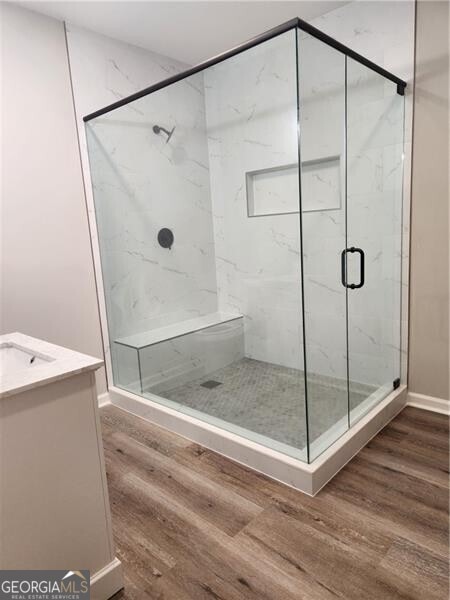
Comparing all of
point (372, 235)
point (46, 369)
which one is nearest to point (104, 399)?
point (46, 369)

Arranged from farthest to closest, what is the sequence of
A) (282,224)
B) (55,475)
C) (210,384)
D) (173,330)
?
(173,330)
(210,384)
(282,224)
(55,475)

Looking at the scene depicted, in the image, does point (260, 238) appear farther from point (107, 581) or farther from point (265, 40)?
point (107, 581)

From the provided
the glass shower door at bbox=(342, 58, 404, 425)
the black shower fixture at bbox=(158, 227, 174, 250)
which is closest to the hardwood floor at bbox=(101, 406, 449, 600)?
the glass shower door at bbox=(342, 58, 404, 425)

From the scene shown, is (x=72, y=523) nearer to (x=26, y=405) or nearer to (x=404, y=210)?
(x=26, y=405)

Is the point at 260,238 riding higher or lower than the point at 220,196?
lower

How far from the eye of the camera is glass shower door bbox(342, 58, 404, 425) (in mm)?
2258

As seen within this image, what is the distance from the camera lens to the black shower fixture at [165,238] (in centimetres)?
316

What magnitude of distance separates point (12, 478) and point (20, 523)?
0.14 metres

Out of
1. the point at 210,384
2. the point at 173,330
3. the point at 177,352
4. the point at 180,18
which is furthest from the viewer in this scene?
the point at 173,330

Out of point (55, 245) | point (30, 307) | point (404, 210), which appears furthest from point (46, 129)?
point (404, 210)

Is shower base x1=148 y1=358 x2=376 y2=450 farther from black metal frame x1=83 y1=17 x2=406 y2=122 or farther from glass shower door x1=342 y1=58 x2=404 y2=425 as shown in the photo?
black metal frame x1=83 y1=17 x2=406 y2=122

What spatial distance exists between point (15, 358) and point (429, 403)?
Answer: 8.30ft

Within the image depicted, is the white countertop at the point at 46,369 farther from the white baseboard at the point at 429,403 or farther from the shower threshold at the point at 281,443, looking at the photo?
the white baseboard at the point at 429,403

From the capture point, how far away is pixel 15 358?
1740mm
